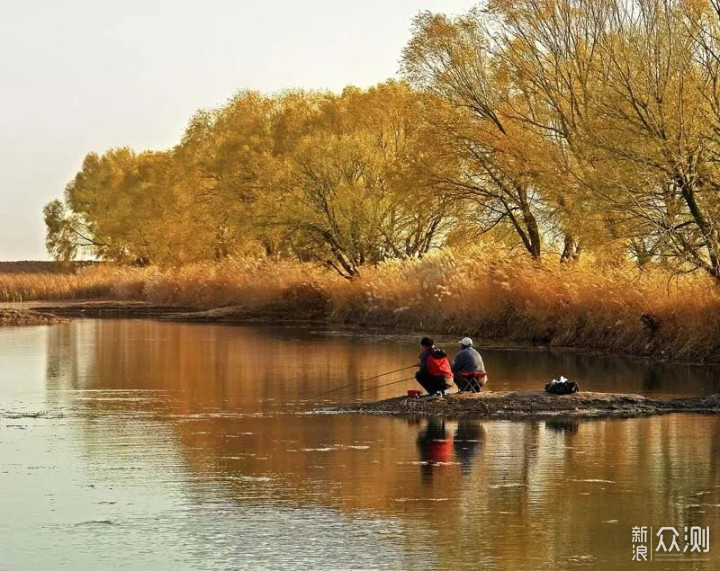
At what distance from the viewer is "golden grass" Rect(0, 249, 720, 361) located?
111 feet

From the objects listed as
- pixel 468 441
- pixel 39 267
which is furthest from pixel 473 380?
pixel 39 267

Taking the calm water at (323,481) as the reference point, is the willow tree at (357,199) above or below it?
above

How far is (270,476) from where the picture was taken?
1642 centimetres

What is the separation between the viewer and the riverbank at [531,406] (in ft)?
71.9

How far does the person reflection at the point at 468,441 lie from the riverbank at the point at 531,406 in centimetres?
52

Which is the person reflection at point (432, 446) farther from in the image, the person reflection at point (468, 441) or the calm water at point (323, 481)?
the person reflection at point (468, 441)

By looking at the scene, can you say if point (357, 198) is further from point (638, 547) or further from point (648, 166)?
point (638, 547)

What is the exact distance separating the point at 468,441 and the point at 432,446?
0.66m

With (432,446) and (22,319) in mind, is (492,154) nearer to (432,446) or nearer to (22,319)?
(22,319)

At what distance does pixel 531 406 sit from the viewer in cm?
2208

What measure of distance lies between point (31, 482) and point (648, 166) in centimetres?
1990

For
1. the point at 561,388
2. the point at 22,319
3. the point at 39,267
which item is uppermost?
the point at 39,267

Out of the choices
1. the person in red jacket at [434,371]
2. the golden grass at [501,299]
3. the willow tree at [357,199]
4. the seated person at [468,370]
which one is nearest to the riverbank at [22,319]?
the golden grass at [501,299]

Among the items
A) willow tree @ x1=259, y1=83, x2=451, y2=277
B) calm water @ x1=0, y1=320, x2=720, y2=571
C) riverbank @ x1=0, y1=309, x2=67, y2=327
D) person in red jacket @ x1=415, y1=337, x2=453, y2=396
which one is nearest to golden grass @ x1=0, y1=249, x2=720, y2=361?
willow tree @ x1=259, y1=83, x2=451, y2=277
